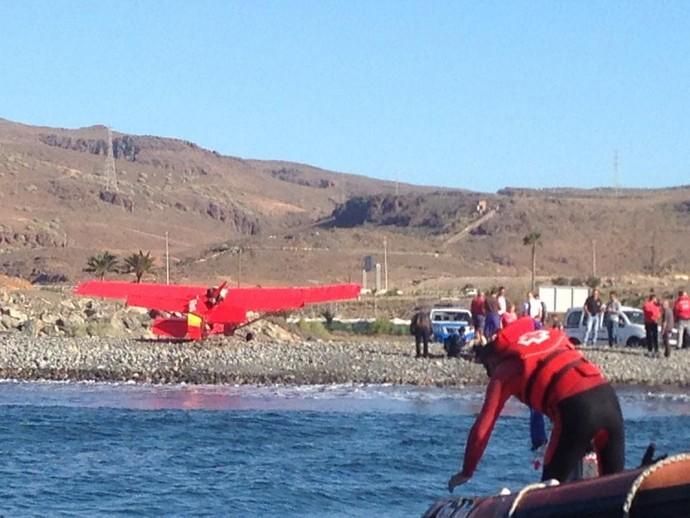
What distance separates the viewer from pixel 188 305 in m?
34.5

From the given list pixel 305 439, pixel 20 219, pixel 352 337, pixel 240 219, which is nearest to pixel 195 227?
pixel 240 219

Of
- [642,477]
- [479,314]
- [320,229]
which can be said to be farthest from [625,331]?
[320,229]

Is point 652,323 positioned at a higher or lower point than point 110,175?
lower

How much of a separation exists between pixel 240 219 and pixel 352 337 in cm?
12036

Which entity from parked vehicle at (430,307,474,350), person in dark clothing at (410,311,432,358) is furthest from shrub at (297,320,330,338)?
person in dark clothing at (410,311,432,358)

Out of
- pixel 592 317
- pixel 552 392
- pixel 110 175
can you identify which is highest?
pixel 110 175

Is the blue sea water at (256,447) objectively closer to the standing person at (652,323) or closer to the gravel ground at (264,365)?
the gravel ground at (264,365)

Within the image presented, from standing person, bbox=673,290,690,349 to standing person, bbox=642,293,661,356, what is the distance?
518mm

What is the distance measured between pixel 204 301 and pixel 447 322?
7304 mm

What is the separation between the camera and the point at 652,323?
31672 millimetres

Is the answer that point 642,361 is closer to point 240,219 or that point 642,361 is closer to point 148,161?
point 240,219

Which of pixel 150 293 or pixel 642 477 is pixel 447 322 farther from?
pixel 642 477

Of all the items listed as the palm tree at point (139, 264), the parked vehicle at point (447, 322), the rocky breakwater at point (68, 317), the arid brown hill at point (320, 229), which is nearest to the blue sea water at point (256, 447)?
the parked vehicle at point (447, 322)

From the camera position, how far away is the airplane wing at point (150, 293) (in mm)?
35594
